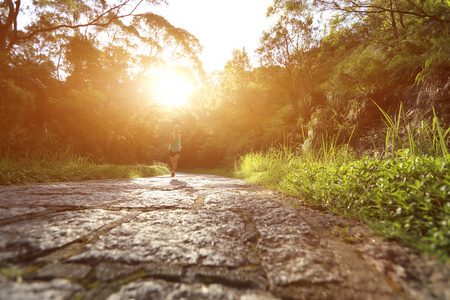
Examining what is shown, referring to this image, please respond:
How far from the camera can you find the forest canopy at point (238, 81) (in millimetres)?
4523

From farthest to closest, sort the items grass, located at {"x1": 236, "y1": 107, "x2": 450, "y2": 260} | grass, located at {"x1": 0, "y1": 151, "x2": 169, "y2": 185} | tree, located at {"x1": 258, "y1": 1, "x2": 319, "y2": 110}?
tree, located at {"x1": 258, "y1": 1, "x2": 319, "y2": 110}, grass, located at {"x1": 0, "y1": 151, "x2": 169, "y2": 185}, grass, located at {"x1": 236, "y1": 107, "x2": 450, "y2": 260}

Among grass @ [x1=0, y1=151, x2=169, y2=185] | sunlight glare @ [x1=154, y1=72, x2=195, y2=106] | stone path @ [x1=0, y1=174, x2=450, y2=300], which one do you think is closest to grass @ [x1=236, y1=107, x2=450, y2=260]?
stone path @ [x1=0, y1=174, x2=450, y2=300]

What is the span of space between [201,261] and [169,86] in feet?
49.7

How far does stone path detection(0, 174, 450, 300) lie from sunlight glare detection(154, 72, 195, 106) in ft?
45.6

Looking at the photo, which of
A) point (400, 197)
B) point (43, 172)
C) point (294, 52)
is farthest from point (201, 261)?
point (294, 52)

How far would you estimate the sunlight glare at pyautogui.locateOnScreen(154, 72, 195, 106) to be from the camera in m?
14.1

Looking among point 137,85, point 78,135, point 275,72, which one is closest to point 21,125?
point 78,135

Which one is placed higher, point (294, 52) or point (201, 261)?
point (294, 52)

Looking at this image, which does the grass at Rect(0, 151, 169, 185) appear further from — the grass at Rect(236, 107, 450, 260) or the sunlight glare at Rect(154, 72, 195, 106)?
the sunlight glare at Rect(154, 72, 195, 106)

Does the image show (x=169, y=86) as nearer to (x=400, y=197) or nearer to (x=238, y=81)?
(x=238, y=81)

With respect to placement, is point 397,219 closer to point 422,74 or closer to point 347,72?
point 422,74

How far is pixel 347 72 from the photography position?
253 inches

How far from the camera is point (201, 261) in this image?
88 centimetres

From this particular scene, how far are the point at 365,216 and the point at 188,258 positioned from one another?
1.34 meters
